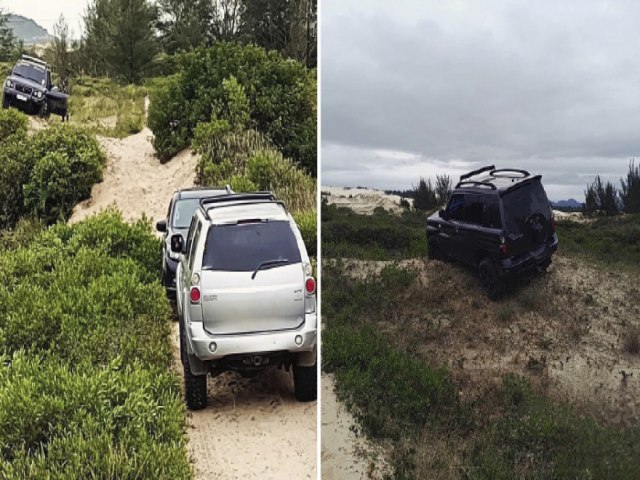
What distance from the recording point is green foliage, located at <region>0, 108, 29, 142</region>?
651 centimetres

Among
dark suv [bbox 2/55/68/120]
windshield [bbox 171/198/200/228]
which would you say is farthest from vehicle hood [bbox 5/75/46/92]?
windshield [bbox 171/198/200/228]

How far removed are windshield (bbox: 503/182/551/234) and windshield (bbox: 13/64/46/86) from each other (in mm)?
6546

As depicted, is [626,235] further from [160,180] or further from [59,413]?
[160,180]

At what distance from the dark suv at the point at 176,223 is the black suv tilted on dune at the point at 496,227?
2706mm

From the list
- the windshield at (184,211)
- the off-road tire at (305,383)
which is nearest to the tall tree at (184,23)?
the windshield at (184,211)

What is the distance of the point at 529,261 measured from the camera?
1.98 metres

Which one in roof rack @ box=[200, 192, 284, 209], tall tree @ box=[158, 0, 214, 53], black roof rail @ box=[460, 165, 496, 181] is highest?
tall tree @ box=[158, 0, 214, 53]

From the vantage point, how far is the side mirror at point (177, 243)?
13.9 feet

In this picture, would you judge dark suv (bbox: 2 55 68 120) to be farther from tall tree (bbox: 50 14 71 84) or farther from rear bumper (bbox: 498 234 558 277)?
rear bumper (bbox: 498 234 558 277)

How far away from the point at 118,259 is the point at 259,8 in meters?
4.33

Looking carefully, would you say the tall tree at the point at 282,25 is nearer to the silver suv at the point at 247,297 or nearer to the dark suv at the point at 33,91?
the dark suv at the point at 33,91

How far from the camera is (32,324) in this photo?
13.0 ft

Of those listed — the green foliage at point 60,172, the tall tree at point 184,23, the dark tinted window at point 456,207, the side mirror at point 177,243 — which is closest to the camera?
the dark tinted window at point 456,207

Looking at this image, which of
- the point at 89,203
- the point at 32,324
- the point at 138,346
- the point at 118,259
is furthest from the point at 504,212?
the point at 89,203
